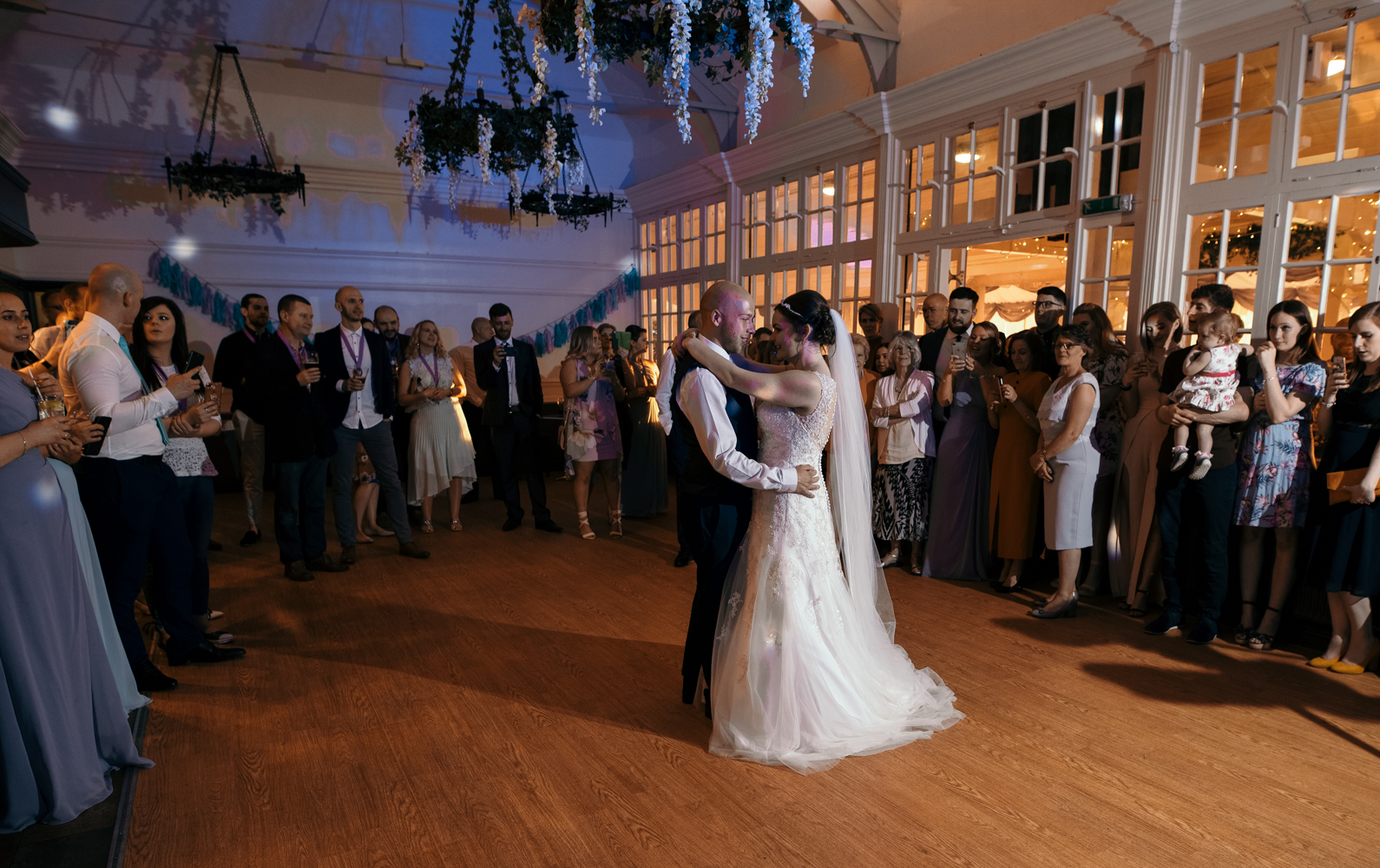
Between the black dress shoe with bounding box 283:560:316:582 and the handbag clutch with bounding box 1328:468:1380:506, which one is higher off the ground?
the handbag clutch with bounding box 1328:468:1380:506

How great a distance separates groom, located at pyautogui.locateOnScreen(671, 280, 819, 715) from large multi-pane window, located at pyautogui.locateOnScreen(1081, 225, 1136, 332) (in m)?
3.38

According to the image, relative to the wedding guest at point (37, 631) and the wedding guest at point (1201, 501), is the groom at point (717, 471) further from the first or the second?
the wedding guest at point (1201, 501)

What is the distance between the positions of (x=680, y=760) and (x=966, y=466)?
2.70 metres

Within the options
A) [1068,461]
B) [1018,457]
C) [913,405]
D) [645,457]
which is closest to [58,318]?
[645,457]

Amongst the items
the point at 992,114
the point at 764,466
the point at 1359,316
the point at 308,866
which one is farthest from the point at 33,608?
the point at 992,114

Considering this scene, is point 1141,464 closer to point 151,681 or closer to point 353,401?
point 353,401

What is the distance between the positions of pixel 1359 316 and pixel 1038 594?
198 centimetres

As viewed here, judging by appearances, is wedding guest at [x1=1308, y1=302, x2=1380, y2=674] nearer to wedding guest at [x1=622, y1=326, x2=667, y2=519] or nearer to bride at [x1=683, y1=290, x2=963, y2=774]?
bride at [x1=683, y1=290, x2=963, y2=774]

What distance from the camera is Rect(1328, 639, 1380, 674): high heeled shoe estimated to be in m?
3.14

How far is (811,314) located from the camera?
246cm

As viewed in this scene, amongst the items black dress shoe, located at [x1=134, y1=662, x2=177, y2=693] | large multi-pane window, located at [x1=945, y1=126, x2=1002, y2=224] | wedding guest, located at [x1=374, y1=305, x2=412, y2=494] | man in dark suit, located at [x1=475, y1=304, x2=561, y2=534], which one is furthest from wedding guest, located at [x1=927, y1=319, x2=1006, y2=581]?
black dress shoe, located at [x1=134, y1=662, x2=177, y2=693]

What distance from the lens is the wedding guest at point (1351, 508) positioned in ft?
9.86

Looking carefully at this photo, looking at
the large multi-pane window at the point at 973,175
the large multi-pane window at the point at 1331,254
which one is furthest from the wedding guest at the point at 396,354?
the large multi-pane window at the point at 1331,254

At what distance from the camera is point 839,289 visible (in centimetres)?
696
